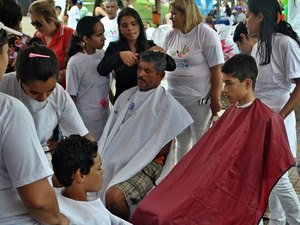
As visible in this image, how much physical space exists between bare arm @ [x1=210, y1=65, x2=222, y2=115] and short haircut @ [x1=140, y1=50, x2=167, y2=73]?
0.53 meters

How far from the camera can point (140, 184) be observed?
2.62 meters

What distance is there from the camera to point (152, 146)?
2756 millimetres

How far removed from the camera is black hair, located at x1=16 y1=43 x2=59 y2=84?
1.88 metres

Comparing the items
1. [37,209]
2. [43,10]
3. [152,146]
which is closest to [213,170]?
[152,146]

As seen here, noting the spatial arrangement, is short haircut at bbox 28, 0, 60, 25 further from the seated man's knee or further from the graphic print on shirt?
the seated man's knee

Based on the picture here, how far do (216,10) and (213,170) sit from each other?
32.9 feet

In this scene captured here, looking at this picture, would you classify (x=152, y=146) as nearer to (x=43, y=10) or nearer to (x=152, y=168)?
(x=152, y=168)

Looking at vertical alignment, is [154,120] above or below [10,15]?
below

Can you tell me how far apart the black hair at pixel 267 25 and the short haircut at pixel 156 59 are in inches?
23.5

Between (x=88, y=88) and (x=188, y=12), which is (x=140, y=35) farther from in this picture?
(x=88, y=88)

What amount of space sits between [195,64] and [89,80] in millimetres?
759

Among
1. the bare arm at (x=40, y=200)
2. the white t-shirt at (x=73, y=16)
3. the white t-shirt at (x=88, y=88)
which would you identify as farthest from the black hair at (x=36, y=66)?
the white t-shirt at (x=73, y=16)

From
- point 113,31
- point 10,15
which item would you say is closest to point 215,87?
point 10,15

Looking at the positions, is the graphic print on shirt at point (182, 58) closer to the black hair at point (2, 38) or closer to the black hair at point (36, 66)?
the black hair at point (36, 66)
